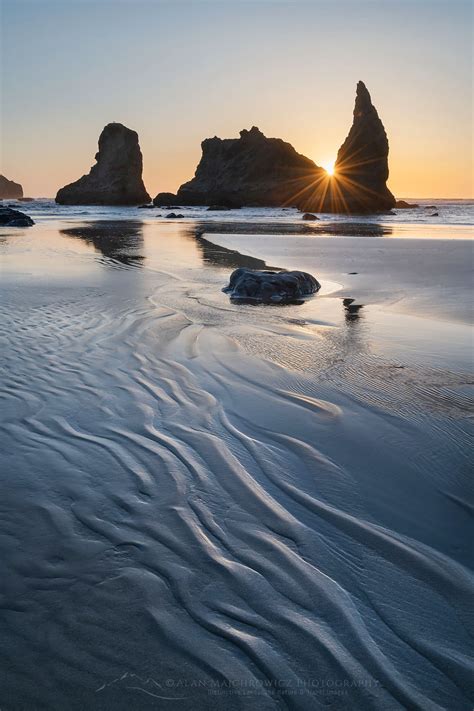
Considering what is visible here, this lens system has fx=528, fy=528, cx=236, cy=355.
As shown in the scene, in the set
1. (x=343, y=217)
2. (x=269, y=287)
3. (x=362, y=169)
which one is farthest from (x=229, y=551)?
(x=362, y=169)

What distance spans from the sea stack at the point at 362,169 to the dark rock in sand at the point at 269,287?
180ft

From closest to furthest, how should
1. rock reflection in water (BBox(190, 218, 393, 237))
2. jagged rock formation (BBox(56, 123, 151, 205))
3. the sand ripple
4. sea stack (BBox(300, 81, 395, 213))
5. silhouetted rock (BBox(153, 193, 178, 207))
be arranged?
the sand ripple < rock reflection in water (BBox(190, 218, 393, 237)) < sea stack (BBox(300, 81, 395, 213)) < silhouetted rock (BBox(153, 193, 178, 207)) < jagged rock formation (BBox(56, 123, 151, 205))

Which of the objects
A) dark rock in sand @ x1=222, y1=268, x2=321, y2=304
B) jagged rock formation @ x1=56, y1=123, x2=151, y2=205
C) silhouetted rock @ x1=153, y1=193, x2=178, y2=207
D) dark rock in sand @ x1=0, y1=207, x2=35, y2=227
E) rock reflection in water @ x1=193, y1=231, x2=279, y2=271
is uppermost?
jagged rock formation @ x1=56, y1=123, x2=151, y2=205

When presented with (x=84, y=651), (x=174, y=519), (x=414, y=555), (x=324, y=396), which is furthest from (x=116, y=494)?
(x=324, y=396)

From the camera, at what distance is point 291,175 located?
103938mm

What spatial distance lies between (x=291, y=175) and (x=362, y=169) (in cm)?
3609

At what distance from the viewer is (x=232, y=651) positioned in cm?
171

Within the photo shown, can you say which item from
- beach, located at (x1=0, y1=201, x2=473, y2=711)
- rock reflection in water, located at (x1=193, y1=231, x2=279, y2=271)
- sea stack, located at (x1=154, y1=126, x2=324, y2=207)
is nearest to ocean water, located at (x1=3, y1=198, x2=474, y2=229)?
rock reflection in water, located at (x1=193, y1=231, x2=279, y2=271)

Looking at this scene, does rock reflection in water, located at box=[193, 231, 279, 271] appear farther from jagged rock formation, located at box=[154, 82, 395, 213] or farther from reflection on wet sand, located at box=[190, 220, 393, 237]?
jagged rock formation, located at box=[154, 82, 395, 213]

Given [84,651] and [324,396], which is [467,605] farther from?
[324,396]

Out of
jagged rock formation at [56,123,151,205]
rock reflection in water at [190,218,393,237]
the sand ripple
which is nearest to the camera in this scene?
the sand ripple

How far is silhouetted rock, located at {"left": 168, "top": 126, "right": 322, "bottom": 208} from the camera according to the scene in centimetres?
9694

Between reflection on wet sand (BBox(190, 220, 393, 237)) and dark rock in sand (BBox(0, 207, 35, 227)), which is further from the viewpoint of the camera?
dark rock in sand (BBox(0, 207, 35, 227))

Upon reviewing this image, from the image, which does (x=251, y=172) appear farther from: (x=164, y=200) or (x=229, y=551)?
(x=229, y=551)
